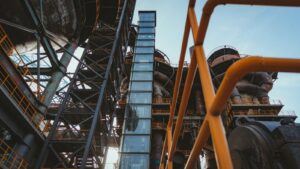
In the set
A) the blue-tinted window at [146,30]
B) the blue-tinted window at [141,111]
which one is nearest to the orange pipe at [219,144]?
the blue-tinted window at [141,111]

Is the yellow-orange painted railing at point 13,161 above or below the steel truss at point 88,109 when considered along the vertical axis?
below

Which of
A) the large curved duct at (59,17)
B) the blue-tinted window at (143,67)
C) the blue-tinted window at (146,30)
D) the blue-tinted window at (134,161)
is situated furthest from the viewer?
the blue-tinted window at (146,30)

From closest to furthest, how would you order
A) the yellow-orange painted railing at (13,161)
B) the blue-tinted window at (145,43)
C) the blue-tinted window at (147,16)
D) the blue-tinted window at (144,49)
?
the yellow-orange painted railing at (13,161) → the blue-tinted window at (144,49) → the blue-tinted window at (145,43) → the blue-tinted window at (147,16)

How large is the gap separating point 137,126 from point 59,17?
973 cm

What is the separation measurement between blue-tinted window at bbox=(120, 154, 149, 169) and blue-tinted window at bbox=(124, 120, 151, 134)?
1.93 meters

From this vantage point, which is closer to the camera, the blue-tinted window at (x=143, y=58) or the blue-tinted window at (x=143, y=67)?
the blue-tinted window at (x=143, y=67)

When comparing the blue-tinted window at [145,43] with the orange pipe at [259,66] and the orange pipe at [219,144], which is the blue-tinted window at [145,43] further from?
the orange pipe at [259,66]

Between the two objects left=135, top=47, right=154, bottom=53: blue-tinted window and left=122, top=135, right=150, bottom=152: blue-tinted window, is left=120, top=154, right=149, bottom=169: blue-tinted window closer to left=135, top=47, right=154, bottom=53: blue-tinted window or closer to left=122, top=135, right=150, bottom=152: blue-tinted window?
left=122, top=135, right=150, bottom=152: blue-tinted window

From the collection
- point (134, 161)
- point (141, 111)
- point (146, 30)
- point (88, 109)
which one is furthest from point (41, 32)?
point (146, 30)

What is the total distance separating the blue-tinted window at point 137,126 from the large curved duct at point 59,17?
728 cm

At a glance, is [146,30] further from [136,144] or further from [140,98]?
[136,144]

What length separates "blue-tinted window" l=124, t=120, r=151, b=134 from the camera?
56.5 feet

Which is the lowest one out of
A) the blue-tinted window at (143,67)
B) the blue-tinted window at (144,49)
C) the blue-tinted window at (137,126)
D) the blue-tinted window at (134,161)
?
the blue-tinted window at (134,161)

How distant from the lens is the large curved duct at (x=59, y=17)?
9.91 meters
